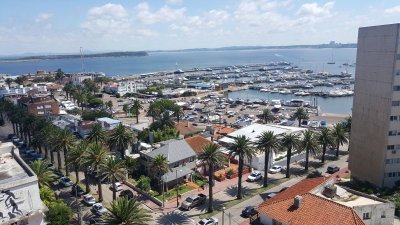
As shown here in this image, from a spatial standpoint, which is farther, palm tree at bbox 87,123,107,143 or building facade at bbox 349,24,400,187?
palm tree at bbox 87,123,107,143

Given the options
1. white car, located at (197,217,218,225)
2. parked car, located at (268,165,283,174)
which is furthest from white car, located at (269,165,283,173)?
white car, located at (197,217,218,225)

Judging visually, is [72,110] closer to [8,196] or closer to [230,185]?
[230,185]

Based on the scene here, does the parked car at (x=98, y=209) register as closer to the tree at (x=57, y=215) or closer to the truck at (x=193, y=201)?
the tree at (x=57, y=215)

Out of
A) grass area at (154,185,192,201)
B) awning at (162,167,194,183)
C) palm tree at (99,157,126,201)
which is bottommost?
grass area at (154,185,192,201)

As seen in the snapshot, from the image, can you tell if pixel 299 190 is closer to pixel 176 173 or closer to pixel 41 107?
pixel 176 173

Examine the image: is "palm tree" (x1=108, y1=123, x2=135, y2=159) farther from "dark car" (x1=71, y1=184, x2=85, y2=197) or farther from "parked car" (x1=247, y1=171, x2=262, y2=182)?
"parked car" (x1=247, y1=171, x2=262, y2=182)

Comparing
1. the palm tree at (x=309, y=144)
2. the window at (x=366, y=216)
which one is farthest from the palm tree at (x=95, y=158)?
the palm tree at (x=309, y=144)

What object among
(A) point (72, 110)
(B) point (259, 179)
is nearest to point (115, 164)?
(B) point (259, 179)
